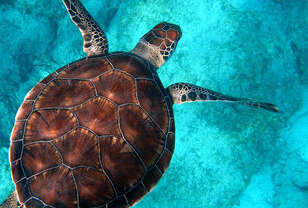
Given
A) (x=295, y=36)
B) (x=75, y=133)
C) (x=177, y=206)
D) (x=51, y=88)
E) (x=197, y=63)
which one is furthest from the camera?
(x=295, y=36)

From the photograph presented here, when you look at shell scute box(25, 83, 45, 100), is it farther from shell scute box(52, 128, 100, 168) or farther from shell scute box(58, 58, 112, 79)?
shell scute box(52, 128, 100, 168)

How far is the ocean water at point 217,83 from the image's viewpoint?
350 cm

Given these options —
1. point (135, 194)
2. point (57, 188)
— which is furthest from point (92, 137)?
point (135, 194)

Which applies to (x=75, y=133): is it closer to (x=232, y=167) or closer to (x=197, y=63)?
(x=197, y=63)

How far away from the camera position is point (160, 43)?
9.07ft

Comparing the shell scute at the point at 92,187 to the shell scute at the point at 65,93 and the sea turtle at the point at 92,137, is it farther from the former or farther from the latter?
the shell scute at the point at 65,93

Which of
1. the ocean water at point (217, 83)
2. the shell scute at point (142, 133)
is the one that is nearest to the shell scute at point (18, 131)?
the shell scute at point (142, 133)

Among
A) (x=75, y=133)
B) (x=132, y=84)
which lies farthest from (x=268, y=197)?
(x=75, y=133)

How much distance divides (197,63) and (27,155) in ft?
10.2

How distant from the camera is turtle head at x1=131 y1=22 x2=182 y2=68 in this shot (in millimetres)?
2771

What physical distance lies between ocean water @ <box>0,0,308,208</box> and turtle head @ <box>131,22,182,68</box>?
900 millimetres

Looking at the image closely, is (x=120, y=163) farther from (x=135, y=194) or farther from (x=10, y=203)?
(x=10, y=203)

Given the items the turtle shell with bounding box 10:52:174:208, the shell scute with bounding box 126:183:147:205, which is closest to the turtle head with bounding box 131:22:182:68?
the turtle shell with bounding box 10:52:174:208

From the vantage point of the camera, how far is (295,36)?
404cm
